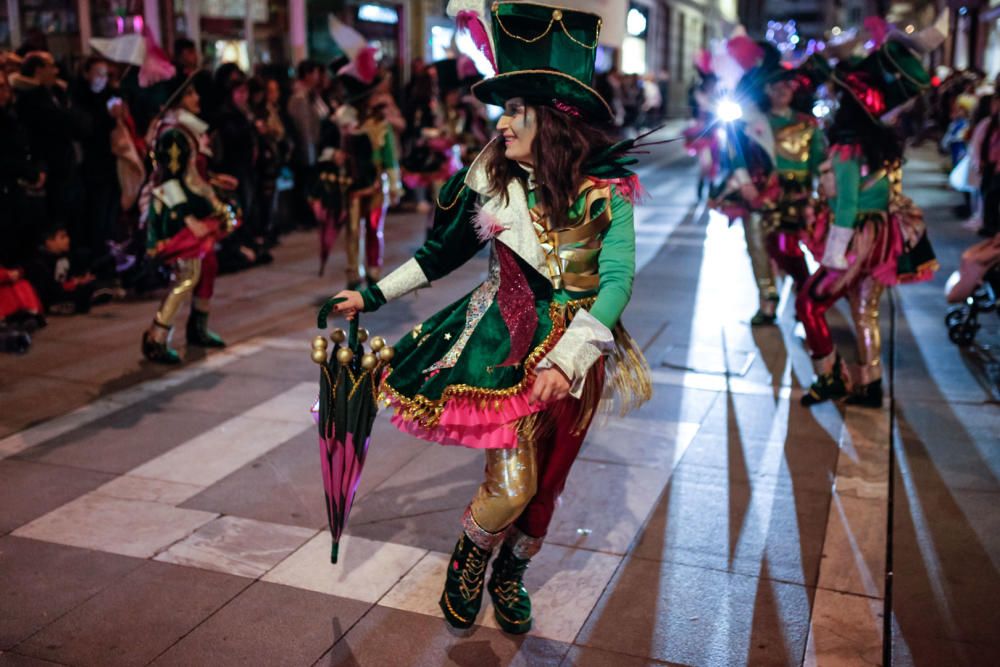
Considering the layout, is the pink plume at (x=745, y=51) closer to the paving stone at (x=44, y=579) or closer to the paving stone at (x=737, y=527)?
the paving stone at (x=737, y=527)

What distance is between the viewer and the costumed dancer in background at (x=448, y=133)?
33.0 ft

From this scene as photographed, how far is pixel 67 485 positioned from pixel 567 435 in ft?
8.89

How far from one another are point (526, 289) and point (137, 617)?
180cm

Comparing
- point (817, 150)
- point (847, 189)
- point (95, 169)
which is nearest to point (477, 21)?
A: point (847, 189)

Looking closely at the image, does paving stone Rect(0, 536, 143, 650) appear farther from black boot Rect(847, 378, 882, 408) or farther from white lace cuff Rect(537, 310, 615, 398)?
black boot Rect(847, 378, 882, 408)

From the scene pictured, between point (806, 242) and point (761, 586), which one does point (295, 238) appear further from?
point (761, 586)

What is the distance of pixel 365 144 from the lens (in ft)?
28.3

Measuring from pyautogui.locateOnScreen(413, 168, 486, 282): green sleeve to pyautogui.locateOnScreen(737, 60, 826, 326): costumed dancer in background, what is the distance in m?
4.20

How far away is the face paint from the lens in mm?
3205

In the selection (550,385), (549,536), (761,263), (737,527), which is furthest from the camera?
(761,263)

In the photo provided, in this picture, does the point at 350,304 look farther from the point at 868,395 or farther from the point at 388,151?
the point at 388,151

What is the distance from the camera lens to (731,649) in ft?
11.1

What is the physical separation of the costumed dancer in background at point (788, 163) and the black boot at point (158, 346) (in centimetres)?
431

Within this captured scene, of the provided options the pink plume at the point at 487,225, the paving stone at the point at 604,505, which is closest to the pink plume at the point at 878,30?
the paving stone at the point at 604,505
